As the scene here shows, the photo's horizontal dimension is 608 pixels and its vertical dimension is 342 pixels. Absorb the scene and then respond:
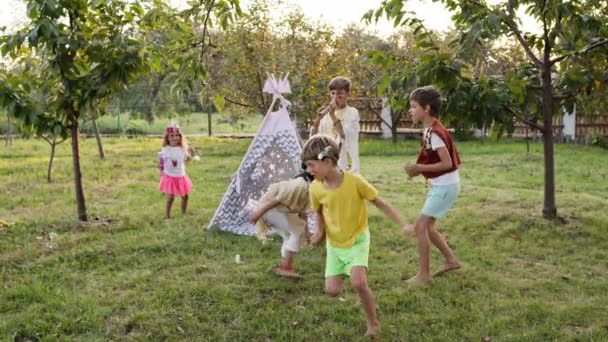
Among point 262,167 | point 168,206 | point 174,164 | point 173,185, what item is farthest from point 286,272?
point 174,164

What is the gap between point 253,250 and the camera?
255 inches

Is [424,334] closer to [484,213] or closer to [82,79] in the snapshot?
[484,213]

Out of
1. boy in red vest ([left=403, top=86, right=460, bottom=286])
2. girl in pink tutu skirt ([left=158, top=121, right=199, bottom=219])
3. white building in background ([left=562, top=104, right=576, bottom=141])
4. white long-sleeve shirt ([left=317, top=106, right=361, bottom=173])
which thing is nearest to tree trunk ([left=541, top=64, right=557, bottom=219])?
white long-sleeve shirt ([left=317, top=106, right=361, bottom=173])

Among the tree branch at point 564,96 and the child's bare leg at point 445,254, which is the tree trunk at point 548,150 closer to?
the tree branch at point 564,96

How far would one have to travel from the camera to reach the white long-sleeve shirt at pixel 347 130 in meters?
6.66

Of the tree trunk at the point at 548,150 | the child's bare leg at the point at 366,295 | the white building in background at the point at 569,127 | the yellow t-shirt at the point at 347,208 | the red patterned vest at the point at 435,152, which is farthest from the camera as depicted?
the white building in background at the point at 569,127

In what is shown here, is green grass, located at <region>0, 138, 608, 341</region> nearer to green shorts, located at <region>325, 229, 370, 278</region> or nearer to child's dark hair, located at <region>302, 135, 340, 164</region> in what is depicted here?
green shorts, located at <region>325, 229, 370, 278</region>

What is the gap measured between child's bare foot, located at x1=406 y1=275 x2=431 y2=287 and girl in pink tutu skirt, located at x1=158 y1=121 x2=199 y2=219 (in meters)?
3.78

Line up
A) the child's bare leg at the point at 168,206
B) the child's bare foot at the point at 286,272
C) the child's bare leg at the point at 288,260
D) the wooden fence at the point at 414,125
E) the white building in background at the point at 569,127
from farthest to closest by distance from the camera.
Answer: the white building in background at the point at 569,127, the wooden fence at the point at 414,125, the child's bare leg at the point at 168,206, the child's bare leg at the point at 288,260, the child's bare foot at the point at 286,272

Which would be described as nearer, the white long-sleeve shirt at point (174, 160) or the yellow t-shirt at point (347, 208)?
the yellow t-shirt at point (347, 208)

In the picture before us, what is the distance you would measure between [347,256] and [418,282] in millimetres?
1321

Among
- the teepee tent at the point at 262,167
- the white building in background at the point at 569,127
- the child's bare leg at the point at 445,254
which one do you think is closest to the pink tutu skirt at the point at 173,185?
the teepee tent at the point at 262,167

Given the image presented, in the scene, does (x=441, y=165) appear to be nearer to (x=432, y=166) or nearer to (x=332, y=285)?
(x=432, y=166)

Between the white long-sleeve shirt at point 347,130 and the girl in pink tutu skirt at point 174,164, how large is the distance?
87.4 inches
